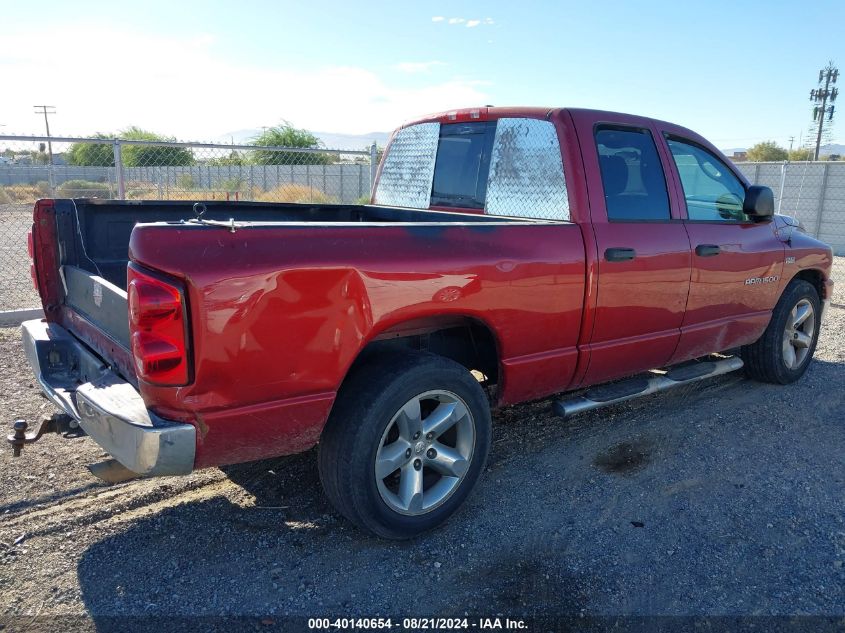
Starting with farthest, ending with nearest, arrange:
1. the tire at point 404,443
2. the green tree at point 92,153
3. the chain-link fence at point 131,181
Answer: the green tree at point 92,153, the chain-link fence at point 131,181, the tire at point 404,443

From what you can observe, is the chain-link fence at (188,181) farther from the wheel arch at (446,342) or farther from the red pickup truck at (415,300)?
the wheel arch at (446,342)

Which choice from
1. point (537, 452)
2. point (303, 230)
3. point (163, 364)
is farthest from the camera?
point (537, 452)

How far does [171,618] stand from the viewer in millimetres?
2686

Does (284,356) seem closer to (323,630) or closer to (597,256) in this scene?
(323,630)

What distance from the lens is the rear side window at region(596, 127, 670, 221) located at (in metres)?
4.00

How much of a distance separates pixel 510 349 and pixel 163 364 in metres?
1.71

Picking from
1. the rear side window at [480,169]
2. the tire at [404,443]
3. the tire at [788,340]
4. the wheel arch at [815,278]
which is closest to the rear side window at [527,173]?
the rear side window at [480,169]

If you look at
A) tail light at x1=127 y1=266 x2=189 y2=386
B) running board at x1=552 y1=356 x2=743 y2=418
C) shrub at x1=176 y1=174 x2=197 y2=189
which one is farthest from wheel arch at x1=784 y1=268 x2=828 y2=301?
shrub at x1=176 y1=174 x2=197 y2=189

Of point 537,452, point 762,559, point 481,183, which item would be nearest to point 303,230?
point 481,183

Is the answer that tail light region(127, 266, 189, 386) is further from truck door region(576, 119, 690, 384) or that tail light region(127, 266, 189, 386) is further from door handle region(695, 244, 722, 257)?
door handle region(695, 244, 722, 257)

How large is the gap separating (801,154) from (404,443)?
165 ft

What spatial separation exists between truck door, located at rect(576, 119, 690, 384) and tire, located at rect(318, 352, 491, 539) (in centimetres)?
99

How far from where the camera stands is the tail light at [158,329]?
2.48 metres

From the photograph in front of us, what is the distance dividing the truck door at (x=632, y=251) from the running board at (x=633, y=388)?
0.10 meters
